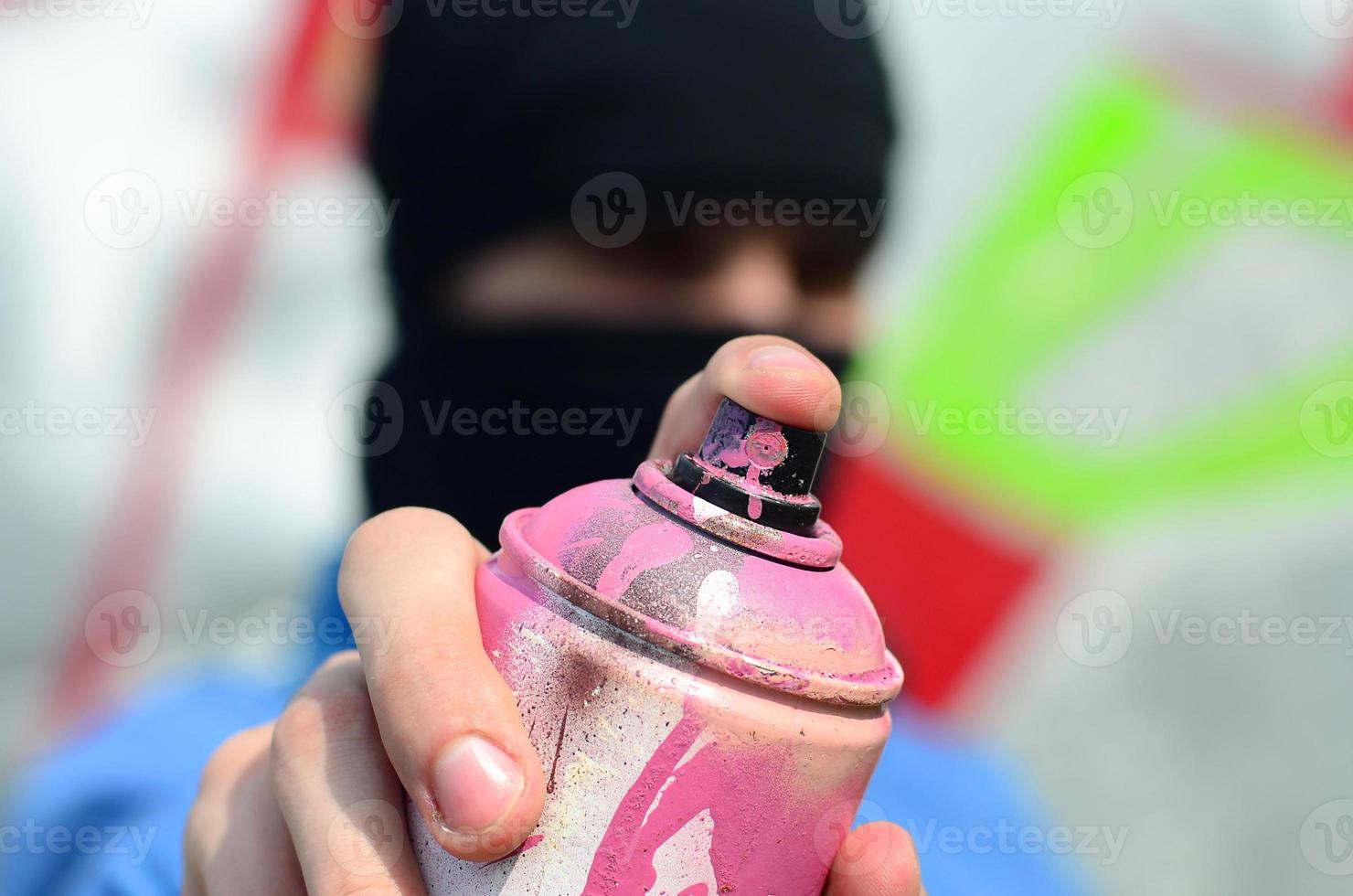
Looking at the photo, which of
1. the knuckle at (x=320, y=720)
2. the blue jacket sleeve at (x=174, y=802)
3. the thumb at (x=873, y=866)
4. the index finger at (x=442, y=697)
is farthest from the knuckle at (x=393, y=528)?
the blue jacket sleeve at (x=174, y=802)

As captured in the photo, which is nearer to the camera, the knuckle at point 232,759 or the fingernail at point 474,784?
the fingernail at point 474,784

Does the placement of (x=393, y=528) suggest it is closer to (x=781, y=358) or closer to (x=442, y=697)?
(x=442, y=697)

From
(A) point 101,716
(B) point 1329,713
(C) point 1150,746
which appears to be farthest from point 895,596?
(A) point 101,716

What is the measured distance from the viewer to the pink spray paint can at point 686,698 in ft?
2.68

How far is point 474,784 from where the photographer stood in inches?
32.3

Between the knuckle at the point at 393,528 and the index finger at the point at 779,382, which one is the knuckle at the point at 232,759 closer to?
the knuckle at the point at 393,528

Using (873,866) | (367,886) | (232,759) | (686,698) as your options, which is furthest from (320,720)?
(873,866)

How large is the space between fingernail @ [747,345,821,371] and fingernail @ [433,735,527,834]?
487 millimetres

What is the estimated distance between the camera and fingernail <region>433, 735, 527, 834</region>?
81cm

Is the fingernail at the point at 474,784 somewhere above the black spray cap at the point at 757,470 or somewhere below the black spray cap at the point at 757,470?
below

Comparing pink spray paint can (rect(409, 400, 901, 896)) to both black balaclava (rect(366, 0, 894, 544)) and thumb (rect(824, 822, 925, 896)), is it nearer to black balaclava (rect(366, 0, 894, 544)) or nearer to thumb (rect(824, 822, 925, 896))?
thumb (rect(824, 822, 925, 896))

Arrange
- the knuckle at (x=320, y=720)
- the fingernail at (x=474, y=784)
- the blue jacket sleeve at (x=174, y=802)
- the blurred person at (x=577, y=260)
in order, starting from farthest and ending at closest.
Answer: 1. the blurred person at (x=577, y=260)
2. the blue jacket sleeve at (x=174, y=802)
3. the knuckle at (x=320, y=720)
4. the fingernail at (x=474, y=784)

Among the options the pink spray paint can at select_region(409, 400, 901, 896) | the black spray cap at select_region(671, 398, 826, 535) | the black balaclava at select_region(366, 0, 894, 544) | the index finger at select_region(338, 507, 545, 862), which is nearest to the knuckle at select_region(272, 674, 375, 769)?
the index finger at select_region(338, 507, 545, 862)

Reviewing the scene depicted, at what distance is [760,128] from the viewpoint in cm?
262
